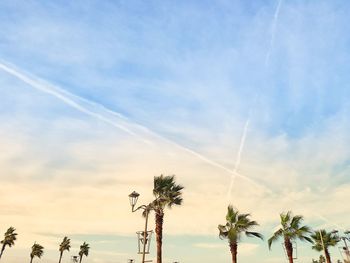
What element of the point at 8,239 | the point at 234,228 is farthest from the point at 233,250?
the point at 8,239

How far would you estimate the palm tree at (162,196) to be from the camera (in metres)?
29.0

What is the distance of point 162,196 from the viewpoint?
1191 inches

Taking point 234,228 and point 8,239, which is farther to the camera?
point 8,239

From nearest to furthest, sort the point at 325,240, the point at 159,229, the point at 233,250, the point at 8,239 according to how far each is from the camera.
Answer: the point at 159,229 < the point at 233,250 < the point at 325,240 < the point at 8,239

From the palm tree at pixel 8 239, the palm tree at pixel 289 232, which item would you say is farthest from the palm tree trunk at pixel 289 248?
the palm tree at pixel 8 239

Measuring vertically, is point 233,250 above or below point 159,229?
below

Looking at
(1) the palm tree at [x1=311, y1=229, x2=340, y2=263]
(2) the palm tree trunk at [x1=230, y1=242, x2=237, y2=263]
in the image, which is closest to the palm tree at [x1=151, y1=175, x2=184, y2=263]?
(2) the palm tree trunk at [x1=230, y1=242, x2=237, y2=263]

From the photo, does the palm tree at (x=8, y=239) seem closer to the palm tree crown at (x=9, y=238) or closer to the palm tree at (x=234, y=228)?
the palm tree crown at (x=9, y=238)

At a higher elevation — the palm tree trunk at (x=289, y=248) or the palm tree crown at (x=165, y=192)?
the palm tree crown at (x=165, y=192)

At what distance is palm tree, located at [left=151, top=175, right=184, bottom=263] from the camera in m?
29.0

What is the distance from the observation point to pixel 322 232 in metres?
46.7

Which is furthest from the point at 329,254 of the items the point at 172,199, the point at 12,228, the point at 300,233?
the point at 12,228

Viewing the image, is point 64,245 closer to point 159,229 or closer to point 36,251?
point 36,251

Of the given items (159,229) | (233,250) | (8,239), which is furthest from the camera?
(8,239)
